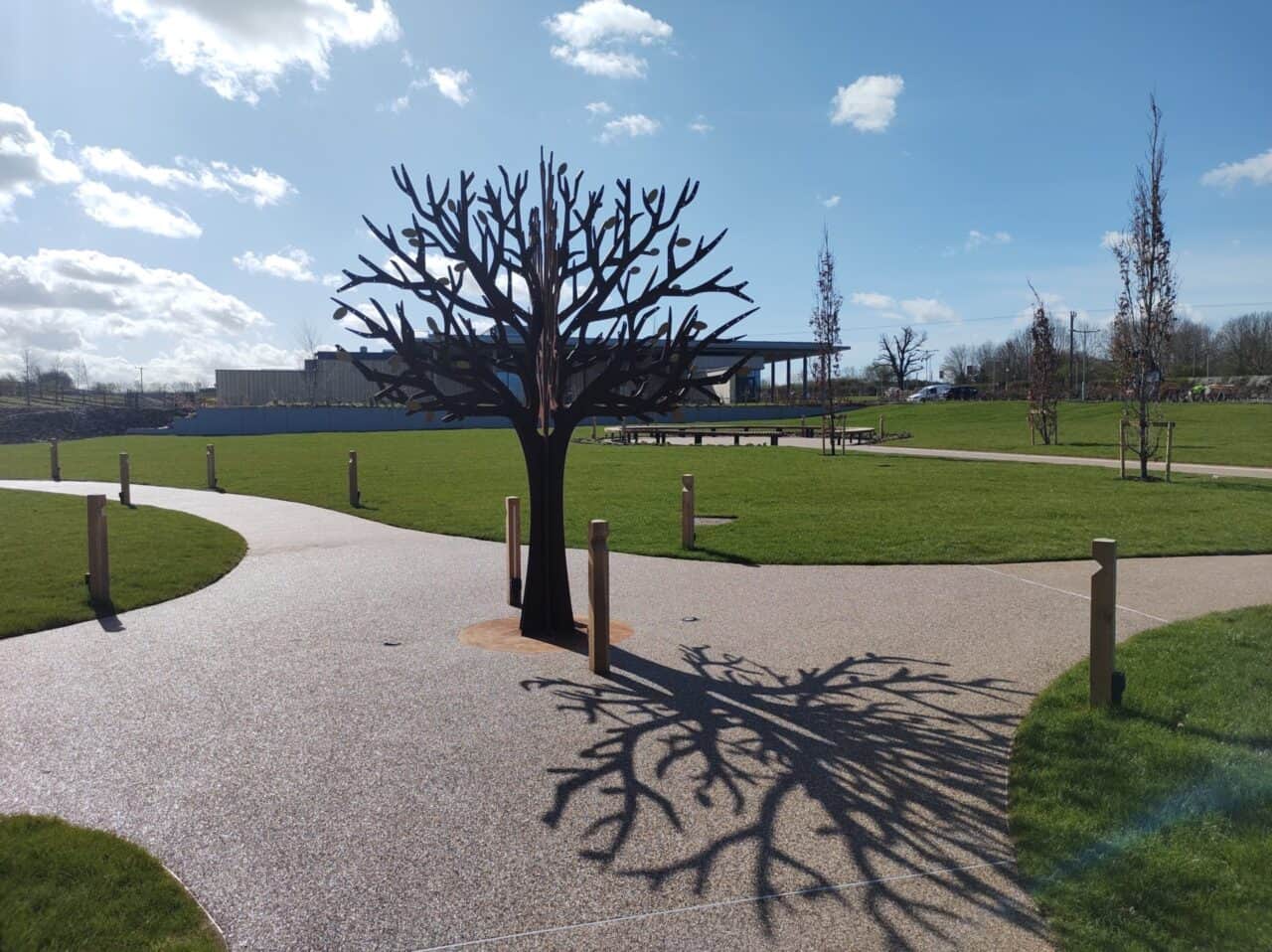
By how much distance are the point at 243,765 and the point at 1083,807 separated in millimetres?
4251

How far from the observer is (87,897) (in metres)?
3.62

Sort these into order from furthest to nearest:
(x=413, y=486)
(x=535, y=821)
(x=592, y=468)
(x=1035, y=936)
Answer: (x=592, y=468)
(x=413, y=486)
(x=535, y=821)
(x=1035, y=936)

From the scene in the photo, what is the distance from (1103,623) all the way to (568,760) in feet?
10.7

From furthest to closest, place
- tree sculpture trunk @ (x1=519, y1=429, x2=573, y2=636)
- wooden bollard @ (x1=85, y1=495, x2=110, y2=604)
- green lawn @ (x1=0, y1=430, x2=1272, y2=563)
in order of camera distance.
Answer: green lawn @ (x1=0, y1=430, x2=1272, y2=563), wooden bollard @ (x1=85, y1=495, x2=110, y2=604), tree sculpture trunk @ (x1=519, y1=429, x2=573, y2=636)

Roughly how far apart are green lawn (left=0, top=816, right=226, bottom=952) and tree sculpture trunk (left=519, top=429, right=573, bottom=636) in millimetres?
4227

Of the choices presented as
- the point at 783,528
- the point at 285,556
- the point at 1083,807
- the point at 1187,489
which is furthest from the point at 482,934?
the point at 1187,489

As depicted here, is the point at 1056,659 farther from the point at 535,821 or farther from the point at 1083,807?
the point at 535,821

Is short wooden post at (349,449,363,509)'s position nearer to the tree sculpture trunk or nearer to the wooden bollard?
the wooden bollard

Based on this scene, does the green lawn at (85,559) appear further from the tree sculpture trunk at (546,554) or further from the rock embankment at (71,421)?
the rock embankment at (71,421)

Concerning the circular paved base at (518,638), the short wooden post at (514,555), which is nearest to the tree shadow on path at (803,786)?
the circular paved base at (518,638)

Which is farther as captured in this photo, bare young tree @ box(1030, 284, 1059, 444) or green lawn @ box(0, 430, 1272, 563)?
bare young tree @ box(1030, 284, 1059, 444)

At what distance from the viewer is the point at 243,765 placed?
16.5 ft

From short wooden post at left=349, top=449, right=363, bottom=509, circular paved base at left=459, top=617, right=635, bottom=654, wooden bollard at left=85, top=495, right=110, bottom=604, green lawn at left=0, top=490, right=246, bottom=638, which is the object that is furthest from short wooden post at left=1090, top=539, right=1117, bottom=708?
short wooden post at left=349, top=449, right=363, bottom=509

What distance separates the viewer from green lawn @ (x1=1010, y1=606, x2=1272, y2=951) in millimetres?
3453
